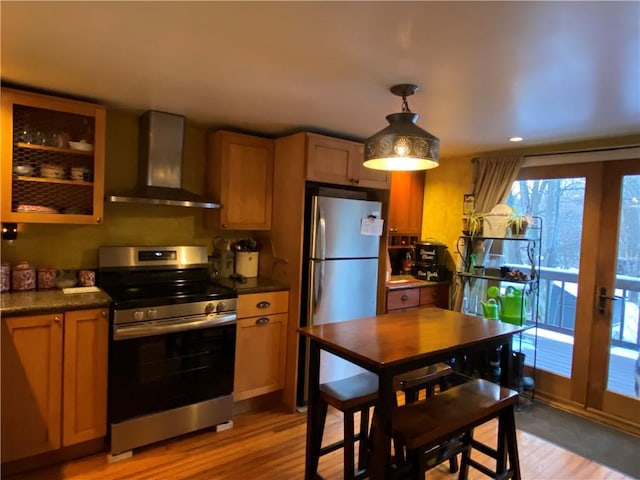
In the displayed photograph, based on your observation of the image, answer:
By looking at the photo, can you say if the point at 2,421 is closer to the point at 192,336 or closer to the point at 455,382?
the point at 192,336

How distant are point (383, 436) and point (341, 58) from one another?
1613mm

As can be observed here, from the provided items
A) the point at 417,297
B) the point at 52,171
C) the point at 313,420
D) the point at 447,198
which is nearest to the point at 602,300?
the point at 417,297

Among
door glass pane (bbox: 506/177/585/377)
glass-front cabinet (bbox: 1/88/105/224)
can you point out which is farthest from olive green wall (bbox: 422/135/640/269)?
glass-front cabinet (bbox: 1/88/105/224)

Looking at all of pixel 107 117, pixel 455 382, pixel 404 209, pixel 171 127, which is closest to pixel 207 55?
pixel 171 127

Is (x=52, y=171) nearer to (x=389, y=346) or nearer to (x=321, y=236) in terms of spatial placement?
(x=321, y=236)

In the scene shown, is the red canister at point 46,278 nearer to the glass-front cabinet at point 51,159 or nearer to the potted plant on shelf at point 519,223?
the glass-front cabinet at point 51,159

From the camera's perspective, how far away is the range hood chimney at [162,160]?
283 cm

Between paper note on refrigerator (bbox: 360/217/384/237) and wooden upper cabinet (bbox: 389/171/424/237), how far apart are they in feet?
2.07

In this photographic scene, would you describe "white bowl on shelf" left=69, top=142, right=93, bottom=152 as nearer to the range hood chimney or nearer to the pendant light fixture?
the range hood chimney

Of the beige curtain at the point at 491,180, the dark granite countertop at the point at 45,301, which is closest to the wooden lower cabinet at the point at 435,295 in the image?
the beige curtain at the point at 491,180

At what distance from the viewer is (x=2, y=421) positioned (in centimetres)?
214

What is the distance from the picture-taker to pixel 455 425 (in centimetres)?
184

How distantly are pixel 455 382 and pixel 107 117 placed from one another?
11.4 feet

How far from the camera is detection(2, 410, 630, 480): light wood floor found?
231 cm
